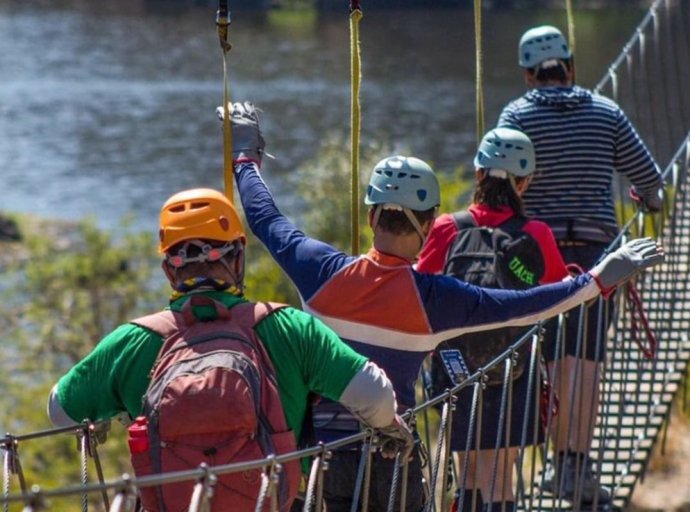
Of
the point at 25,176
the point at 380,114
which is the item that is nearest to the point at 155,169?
the point at 25,176

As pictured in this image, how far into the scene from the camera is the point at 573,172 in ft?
16.6

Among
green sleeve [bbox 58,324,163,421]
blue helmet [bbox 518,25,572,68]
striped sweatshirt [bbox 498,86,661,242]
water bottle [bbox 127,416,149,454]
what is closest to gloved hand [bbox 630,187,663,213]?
striped sweatshirt [bbox 498,86,661,242]

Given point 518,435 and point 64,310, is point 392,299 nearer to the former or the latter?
point 518,435

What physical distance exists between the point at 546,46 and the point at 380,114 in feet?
119

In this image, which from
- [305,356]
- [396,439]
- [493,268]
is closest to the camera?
[305,356]

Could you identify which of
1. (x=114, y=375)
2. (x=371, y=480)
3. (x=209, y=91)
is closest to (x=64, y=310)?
(x=371, y=480)

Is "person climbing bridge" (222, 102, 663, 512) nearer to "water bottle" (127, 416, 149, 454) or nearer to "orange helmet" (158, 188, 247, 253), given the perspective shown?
"orange helmet" (158, 188, 247, 253)

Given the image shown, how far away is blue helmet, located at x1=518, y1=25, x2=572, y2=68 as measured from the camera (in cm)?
508

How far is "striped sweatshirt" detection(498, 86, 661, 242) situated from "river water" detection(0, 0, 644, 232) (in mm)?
25752

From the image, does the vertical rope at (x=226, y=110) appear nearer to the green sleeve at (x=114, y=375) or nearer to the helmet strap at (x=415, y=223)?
the helmet strap at (x=415, y=223)

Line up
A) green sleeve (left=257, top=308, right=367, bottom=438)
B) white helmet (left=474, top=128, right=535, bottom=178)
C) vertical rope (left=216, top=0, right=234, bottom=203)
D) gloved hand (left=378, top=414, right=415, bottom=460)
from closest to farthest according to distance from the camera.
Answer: green sleeve (left=257, top=308, right=367, bottom=438) < gloved hand (left=378, top=414, right=415, bottom=460) < vertical rope (left=216, top=0, right=234, bottom=203) < white helmet (left=474, top=128, right=535, bottom=178)

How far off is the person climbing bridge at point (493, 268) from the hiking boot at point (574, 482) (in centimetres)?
60

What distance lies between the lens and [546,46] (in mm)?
5098

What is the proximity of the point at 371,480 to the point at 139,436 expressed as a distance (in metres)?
0.84
